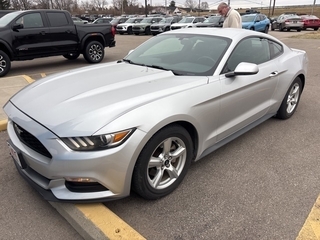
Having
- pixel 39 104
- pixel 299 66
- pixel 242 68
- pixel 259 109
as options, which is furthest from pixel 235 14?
pixel 39 104

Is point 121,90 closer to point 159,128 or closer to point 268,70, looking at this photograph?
point 159,128

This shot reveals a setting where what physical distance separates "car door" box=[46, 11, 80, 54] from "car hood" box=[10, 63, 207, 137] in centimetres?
620

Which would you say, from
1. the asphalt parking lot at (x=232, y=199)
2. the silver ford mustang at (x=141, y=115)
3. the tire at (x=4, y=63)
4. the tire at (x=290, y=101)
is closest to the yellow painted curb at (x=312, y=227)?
the asphalt parking lot at (x=232, y=199)

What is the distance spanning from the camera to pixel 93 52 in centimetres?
988

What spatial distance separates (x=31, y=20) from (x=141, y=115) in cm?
774

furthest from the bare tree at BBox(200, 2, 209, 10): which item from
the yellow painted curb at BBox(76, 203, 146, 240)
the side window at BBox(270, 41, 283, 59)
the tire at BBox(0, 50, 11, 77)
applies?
the yellow painted curb at BBox(76, 203, 146, 240)

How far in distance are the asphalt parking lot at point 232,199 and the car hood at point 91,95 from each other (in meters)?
0.86

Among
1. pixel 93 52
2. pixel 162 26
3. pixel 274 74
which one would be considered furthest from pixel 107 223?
pixel 162 26

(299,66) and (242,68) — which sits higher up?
(242,68)

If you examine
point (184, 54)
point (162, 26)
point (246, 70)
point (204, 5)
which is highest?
point (204, 5)

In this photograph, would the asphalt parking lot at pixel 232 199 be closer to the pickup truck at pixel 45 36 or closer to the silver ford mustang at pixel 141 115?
the silver ford mustang at pixel 141 115

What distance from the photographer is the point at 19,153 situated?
243cm

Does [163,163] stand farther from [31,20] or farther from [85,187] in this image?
[31,20]

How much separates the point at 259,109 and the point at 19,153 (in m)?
2.88
